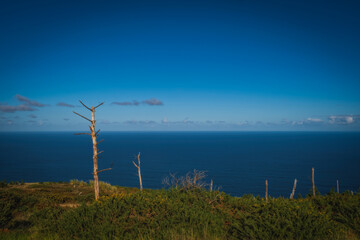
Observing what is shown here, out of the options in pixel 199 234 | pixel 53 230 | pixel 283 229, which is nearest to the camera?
pixel 283 229

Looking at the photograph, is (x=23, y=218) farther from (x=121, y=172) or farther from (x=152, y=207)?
(x=121, y=172)

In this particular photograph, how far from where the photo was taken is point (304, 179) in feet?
171

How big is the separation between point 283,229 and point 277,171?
62.7 meters

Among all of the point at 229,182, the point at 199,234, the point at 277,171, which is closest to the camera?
the point at 199,234

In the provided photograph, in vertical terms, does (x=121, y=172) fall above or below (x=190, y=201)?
below

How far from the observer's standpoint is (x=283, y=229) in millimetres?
5871

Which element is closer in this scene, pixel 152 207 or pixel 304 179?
pixel 152 207

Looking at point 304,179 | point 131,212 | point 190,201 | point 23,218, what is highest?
point 131,212

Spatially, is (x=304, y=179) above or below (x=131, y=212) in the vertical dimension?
below

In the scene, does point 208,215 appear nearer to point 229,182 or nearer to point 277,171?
point 229,182

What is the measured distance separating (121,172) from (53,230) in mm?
59452

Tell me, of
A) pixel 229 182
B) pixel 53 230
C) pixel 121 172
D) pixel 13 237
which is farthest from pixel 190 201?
pixel 121 172

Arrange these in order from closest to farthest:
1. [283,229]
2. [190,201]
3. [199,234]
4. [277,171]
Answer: [283,229], [199,234], [190,201], [277,171]

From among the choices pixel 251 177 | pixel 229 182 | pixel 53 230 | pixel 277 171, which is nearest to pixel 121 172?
pixel 229 182
